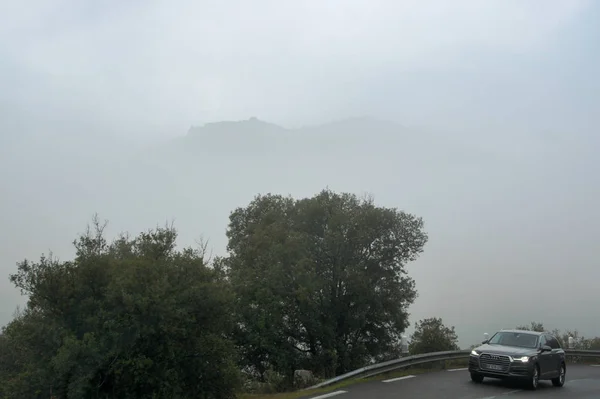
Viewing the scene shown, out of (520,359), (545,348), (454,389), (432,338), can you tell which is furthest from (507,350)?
(432,338)

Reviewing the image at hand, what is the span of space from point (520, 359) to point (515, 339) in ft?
5.69

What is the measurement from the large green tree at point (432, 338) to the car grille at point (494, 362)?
900 centimetres

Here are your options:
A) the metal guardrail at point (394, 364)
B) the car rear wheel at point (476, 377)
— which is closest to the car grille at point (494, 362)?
the car rear wheel at point (476, 377)

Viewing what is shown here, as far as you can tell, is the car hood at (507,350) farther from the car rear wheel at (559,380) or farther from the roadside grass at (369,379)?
the roadside grass at (369,379)

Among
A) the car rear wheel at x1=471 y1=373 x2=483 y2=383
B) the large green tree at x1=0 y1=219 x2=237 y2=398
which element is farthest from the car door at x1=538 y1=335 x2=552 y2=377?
the large green tree at x1=0 y1=219 x2=237 y2=398

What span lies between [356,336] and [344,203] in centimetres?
763

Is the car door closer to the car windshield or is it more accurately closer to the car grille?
the car windshield

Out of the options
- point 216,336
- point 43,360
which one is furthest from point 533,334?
point 43,360

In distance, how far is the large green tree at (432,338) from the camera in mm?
26891

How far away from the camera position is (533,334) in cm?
1900

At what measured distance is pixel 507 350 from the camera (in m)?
17.9

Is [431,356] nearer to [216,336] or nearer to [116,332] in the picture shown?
[216,336]

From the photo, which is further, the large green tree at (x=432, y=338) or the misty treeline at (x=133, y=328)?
the large green tree at (x=432, y=338)

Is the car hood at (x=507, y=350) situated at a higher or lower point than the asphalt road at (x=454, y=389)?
→ higher
